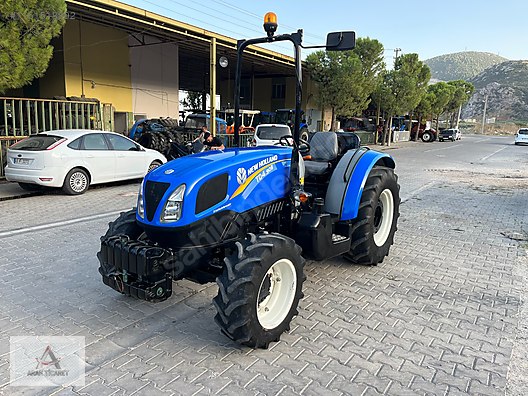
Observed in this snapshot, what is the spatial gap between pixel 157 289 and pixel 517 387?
2612mm

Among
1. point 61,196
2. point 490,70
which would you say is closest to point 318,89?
point 61,196

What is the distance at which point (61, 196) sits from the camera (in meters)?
9.75

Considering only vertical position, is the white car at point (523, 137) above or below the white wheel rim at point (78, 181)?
above

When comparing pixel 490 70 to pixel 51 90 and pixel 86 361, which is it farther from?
pixel 86 361

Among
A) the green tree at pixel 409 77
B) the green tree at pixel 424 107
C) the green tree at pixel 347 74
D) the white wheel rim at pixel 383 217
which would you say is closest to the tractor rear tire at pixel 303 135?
the white wheel rim at pixel 383 217

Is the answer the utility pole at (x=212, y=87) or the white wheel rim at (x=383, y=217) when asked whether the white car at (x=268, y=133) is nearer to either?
the utility pole at (x=212, y=87)

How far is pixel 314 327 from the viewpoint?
12.3 feet

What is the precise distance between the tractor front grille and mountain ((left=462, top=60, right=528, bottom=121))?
350ft

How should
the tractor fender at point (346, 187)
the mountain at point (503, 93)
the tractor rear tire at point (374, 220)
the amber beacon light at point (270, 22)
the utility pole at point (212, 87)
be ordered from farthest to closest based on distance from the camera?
the mountain at point (503, 93), the utility pole at point (212, 87), the tractor rear tire at point (374, 220), the tractor fender at point (346, 187), the amber beacon light at point (270, 22)

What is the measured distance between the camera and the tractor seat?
494cm

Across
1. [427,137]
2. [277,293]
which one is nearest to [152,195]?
[277,293]

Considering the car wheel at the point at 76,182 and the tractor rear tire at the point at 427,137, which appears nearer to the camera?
the car wheel at the point at 76,182

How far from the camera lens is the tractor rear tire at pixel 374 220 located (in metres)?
4.86

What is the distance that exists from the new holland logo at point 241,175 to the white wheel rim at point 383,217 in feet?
7.92
